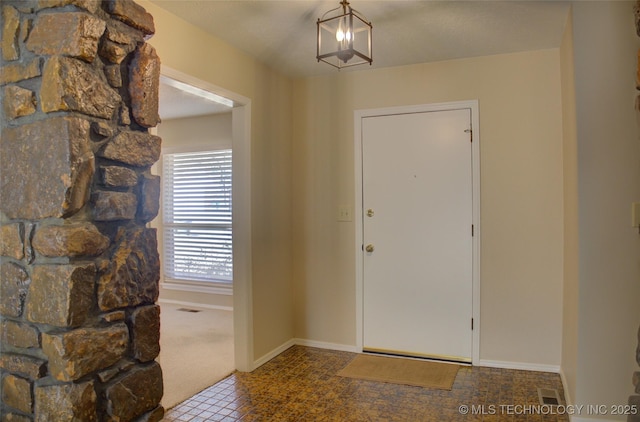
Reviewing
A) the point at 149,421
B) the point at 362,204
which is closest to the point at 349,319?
the point at 362,204

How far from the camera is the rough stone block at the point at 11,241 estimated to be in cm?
156

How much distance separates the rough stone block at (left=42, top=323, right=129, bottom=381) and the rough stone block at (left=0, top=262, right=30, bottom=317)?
0.56 feet

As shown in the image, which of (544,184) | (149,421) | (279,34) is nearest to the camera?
(149,421)

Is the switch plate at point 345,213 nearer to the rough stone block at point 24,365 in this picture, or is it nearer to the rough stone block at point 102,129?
the rough stone block at point 102,129

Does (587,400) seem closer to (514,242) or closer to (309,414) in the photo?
→ (514,242)

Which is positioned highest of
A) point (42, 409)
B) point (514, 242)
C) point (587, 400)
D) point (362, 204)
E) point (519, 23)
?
point (519, 23)

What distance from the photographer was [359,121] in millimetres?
3846

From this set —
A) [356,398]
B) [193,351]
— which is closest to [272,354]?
[193,351]

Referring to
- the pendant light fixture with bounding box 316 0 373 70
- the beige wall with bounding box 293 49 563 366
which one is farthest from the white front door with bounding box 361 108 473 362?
the pendant light fixture with bounding box 316 0 373 70

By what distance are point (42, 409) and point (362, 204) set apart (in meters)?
2.75

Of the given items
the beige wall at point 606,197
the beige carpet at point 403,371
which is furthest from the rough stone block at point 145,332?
the beige wall at point 606,197

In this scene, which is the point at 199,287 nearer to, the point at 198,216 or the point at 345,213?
the point at 198,216

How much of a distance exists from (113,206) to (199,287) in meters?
4.28

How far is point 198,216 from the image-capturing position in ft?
18.6
